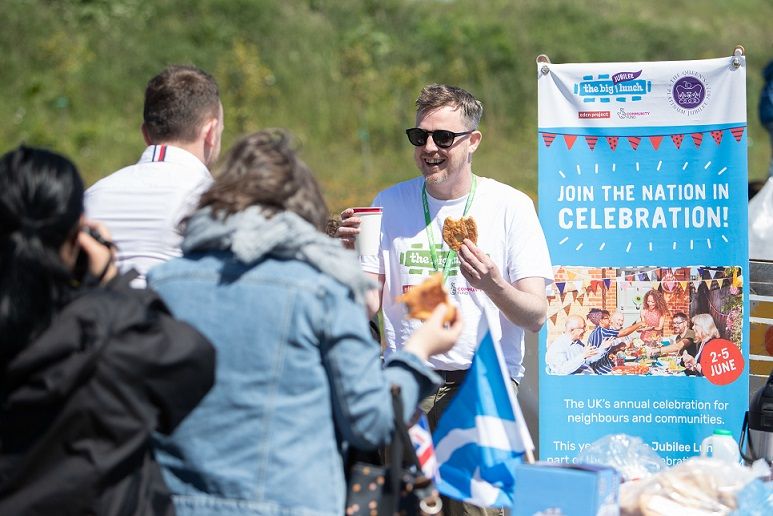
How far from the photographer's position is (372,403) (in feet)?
7.82

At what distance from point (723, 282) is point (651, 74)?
3.61 feet

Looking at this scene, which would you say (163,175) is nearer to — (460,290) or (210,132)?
(210,132)

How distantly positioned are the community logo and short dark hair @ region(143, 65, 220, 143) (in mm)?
2173

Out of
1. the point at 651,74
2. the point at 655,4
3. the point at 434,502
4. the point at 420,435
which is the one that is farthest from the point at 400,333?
the point at 655,4

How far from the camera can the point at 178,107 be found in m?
3.36

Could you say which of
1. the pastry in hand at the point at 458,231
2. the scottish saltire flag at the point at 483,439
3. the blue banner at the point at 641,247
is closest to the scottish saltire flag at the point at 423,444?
the scottish saltire flag at the point at 483,439

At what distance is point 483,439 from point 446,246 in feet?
4.16

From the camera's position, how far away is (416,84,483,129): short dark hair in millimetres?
4301

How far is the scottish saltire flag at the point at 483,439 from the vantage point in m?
3.13

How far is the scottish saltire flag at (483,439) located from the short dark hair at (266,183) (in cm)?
93

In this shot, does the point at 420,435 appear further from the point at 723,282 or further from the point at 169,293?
the point at 723,282

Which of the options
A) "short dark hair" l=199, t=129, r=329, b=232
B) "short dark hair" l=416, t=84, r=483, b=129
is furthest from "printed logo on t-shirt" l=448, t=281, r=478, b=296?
"short dark hair" l=199, t=129, r=329, b=232

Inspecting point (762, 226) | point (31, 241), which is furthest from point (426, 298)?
point (762, 226)

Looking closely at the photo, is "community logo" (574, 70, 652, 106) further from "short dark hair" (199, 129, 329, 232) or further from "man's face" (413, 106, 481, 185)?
"short dark hair" (199, 129, 329, 232)
